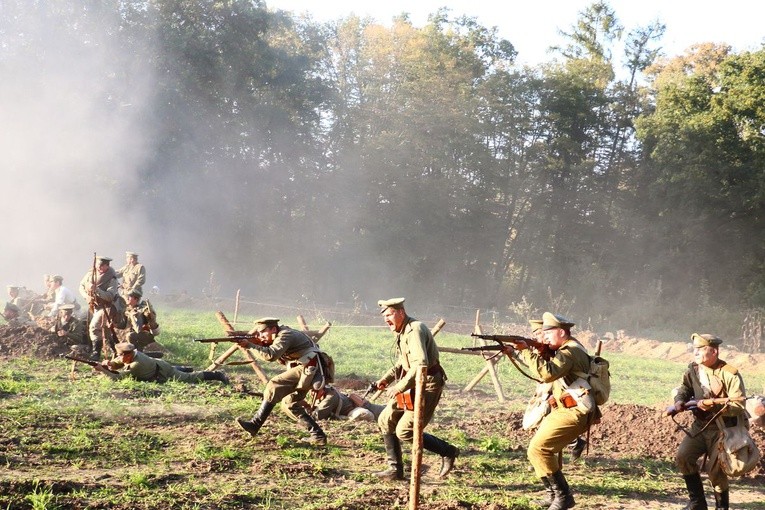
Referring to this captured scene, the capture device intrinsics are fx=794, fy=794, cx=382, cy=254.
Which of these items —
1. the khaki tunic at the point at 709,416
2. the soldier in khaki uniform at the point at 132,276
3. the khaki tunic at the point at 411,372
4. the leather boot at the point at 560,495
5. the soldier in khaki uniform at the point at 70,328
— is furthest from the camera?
the soldier in khaki uniform at the point at 132,276

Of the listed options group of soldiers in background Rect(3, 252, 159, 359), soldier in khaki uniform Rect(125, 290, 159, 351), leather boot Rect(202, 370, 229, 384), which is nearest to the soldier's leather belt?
leather boot Rect(202, 370, 229, 384)

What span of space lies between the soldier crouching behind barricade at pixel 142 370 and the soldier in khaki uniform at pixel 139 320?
2.66 meters

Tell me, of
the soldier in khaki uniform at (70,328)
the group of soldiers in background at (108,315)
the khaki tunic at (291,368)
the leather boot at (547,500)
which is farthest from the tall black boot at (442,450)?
the soldier in khaki uniform at (70,328)

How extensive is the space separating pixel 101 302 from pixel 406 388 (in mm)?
9397

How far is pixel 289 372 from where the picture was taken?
32.4 ft

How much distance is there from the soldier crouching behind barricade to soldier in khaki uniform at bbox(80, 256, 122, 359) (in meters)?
2.55

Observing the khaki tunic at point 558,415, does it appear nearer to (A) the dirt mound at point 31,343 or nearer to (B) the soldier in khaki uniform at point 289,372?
(B) the soldier in khaki uniform at point 289,372

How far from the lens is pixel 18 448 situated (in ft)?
28.4

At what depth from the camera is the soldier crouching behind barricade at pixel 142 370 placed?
13086mm

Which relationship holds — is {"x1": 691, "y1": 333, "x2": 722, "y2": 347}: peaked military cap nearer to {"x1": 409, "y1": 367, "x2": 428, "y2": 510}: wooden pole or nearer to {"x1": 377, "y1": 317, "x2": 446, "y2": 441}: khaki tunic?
{"x1": 377, "y1": 317, "x2": 446, "y2": 441}: khaki tunic

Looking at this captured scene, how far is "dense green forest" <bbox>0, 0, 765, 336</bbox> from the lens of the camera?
37.0 m

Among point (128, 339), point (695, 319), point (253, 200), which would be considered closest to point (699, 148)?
point (695, 319)

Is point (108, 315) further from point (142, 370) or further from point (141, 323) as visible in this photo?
point (142, 370)

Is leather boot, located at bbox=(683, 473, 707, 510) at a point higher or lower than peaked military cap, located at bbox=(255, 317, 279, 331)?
lower
